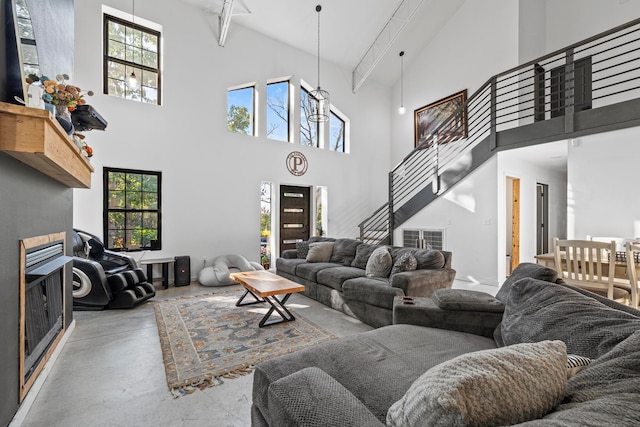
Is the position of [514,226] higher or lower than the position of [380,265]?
higher

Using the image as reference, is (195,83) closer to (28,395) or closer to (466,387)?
(28,395)

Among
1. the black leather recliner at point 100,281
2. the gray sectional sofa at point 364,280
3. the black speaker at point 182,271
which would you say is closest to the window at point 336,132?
the gray sectional sofa at point 364,280

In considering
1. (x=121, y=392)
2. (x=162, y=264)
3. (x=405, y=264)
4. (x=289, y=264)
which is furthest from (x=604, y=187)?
(x=162, y=264)

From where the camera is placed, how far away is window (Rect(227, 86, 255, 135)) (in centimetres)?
623

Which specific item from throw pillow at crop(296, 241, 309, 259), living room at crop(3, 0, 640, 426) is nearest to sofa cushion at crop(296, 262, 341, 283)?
throw pillow at crop(296, 241, 309, 259)

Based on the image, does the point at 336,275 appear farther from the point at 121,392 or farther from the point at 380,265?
the point at 121,392

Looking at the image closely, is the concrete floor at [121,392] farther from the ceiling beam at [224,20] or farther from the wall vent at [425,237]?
the ceiling beam at [224,20]

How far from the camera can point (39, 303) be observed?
2.27 metres

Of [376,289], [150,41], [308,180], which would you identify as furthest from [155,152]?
[376,289]

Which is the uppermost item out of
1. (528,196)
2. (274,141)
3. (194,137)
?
(274,141)

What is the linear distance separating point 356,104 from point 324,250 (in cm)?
470

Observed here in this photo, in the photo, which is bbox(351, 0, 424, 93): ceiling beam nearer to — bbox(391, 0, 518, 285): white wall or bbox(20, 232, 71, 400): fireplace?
bbox(391, 0, 518, 285): white wall

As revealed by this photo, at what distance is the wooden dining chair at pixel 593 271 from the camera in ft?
9.68

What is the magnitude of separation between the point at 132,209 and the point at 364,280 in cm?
411
